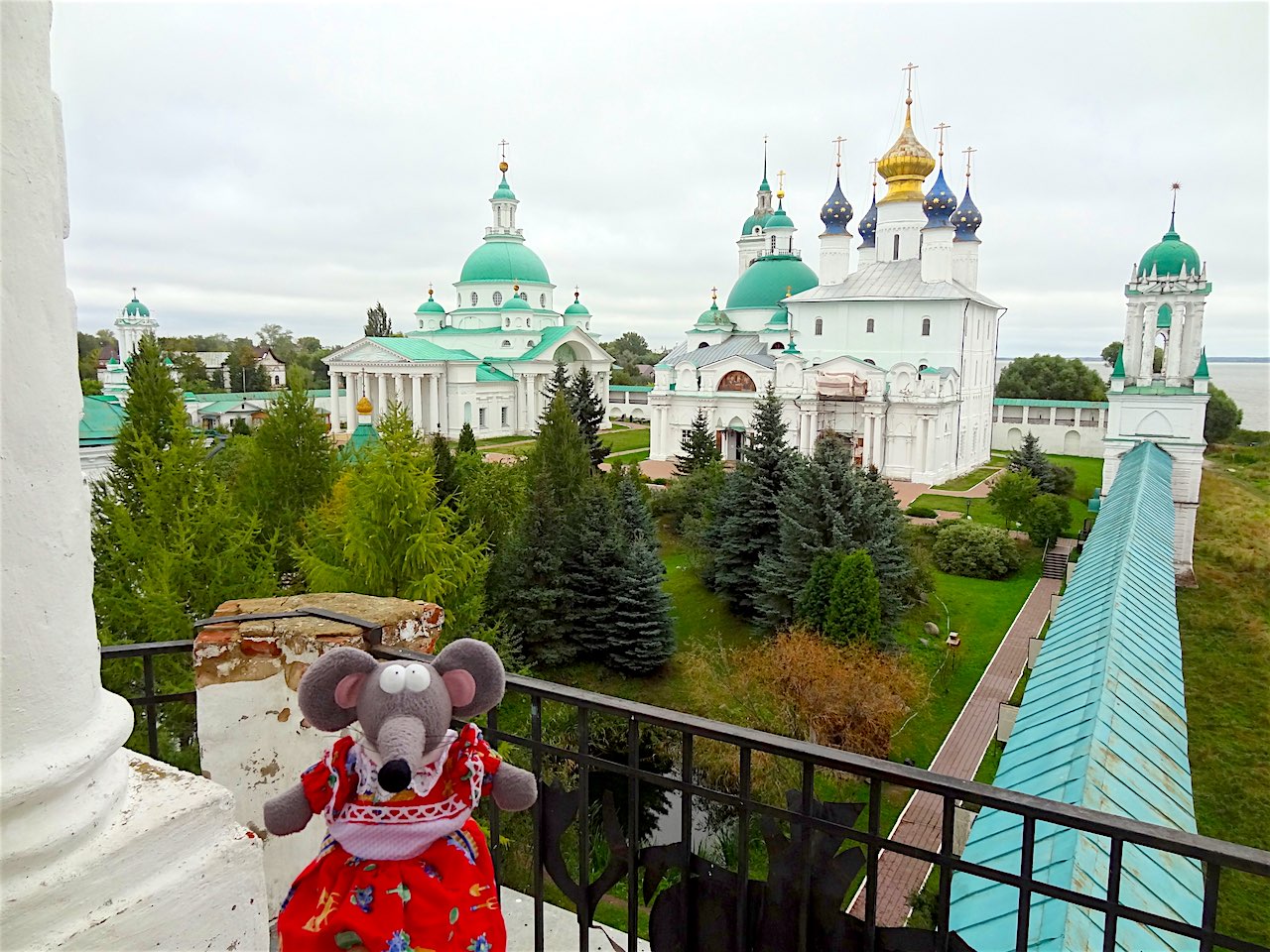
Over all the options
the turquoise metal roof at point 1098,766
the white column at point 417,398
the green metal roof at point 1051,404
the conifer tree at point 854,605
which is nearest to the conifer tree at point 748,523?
the conifer tree at point 854,605

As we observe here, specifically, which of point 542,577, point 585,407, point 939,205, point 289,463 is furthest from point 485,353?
point 542,577

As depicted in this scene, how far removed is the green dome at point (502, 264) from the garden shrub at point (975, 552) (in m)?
33.1

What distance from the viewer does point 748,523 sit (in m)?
18.3

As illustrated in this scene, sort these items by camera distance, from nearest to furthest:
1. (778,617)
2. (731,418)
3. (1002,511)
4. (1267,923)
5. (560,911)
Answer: (560,911)
(1267,923)
(778,617)
(1002,511)
(731,418)

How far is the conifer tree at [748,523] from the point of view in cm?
1809

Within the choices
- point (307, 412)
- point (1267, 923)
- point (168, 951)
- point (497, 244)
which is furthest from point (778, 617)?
point (497, 244)

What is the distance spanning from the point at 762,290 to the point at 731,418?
9199 millimetres

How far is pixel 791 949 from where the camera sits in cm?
→ 251

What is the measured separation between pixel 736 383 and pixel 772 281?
27.3 feet

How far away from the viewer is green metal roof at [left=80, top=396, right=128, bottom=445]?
18.1 m

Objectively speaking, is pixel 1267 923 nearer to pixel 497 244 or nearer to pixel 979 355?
pixel 979 355

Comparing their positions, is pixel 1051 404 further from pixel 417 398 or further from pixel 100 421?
pixel 100 421

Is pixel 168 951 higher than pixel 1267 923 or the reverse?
higher

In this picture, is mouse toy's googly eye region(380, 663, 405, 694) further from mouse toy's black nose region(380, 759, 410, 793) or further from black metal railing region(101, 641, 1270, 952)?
black metal railing region(101, 641, 1270, 952)
